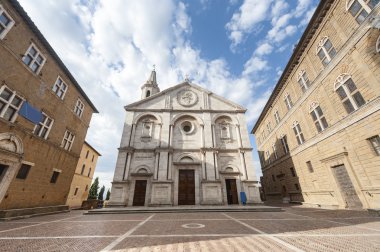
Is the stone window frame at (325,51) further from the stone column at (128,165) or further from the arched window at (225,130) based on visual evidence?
the stone column at (128,165)

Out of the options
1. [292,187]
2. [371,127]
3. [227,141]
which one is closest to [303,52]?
[371,127]

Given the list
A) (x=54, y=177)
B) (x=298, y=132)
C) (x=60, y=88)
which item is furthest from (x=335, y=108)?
(x=54, y=177)

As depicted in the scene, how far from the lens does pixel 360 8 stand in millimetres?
10883

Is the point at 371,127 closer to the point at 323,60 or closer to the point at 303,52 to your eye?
the point at 323,60

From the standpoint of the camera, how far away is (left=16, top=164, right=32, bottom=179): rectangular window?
470 inches

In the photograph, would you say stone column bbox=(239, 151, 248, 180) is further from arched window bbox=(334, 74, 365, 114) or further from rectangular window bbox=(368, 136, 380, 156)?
rectangular window bbox=(368, 136, 380, 156)

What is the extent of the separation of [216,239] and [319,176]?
15627 mm

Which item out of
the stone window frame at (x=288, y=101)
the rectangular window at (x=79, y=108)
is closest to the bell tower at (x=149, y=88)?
the rectangular window at (x=79, y=108)

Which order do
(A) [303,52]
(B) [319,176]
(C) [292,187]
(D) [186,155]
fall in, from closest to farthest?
(B) [319,176], (A) [303,52], (D) [186,155], (C) [292,187]

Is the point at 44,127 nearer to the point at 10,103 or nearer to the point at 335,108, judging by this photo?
the point at 10,103

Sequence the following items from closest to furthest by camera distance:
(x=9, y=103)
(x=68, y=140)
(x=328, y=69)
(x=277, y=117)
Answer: (x=9, y=103), (x=328, y=69), (x=68, y=140), (x=277, y=117)

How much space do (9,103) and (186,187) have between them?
15.9 metres

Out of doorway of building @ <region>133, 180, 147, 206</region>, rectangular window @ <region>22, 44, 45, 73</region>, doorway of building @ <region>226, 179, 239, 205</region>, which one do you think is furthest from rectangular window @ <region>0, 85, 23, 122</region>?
doorway of building @ <region>226, 179, 239, 205</region>

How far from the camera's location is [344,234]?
5559mm
